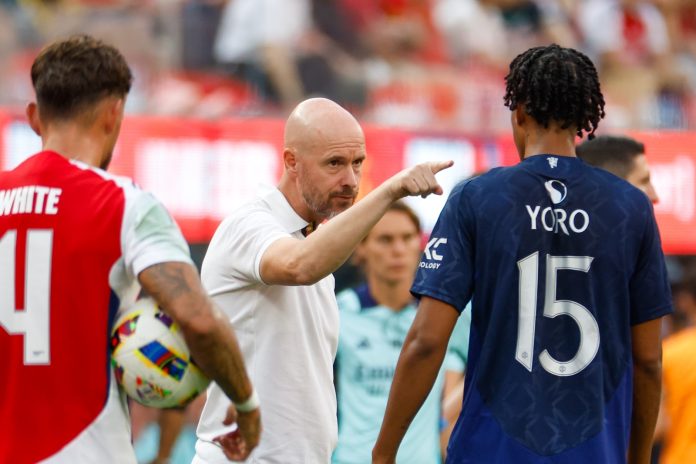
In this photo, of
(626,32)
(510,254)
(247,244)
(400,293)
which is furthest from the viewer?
(626,32)

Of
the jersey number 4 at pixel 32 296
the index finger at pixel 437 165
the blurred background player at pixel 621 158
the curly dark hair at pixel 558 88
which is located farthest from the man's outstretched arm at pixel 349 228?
the blurred background player at pixel 621 158

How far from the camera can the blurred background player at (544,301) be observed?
13.8 feet

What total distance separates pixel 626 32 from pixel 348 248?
1047 centimetres

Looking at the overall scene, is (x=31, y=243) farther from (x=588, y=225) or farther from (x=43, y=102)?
(x=588, y=225)

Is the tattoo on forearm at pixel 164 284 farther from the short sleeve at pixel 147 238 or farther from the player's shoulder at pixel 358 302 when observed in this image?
the player's shoulder at pixel 358 302

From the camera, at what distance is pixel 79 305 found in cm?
371

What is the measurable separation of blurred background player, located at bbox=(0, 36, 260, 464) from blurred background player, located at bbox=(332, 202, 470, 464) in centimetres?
297

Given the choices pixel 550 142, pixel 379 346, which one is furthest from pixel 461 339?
pixel 550 142

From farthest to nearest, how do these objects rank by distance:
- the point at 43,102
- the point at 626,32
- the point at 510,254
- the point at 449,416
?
the point at 626,32 → the point at 449,416 → the point at 510,254 → the point at 43,102

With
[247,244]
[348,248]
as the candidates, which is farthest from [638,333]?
[247,244]

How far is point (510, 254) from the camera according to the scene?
423cm

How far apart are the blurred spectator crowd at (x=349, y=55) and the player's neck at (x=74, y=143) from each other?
19.1 feet

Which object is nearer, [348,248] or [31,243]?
[31,243]

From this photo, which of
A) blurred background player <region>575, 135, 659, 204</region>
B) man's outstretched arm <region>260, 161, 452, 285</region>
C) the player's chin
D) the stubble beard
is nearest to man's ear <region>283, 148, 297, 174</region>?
the stubble beard
